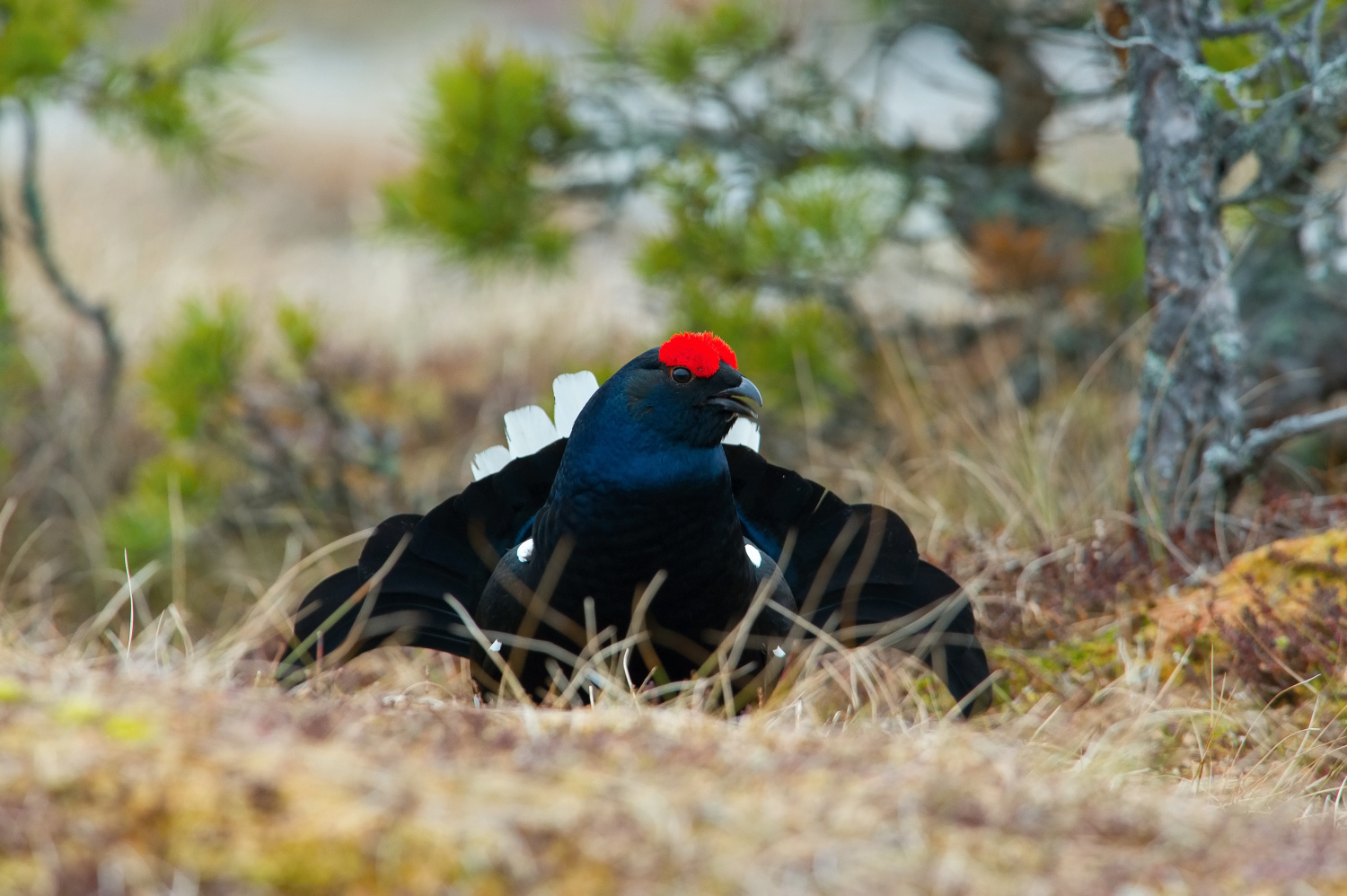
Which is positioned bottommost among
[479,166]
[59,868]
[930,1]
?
[59,868]

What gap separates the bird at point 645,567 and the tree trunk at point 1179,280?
2.67 ft

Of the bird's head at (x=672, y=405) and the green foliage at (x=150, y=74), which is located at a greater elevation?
the green foliage at (x=150, y=74)

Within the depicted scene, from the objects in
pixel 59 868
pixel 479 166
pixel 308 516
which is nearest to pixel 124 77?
pixel 479 166

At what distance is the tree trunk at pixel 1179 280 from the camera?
116 inches

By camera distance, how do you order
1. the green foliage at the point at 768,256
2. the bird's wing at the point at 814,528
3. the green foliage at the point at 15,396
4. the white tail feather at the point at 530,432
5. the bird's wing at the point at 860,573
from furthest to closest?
the green foliage at the point at 15,396, the green foliage at the point at 768,256, the white tail feather at the point at 530,432, the bird's wing at the point at 814,528, the bird's wing at the point at 860,573

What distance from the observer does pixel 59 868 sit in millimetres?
1254

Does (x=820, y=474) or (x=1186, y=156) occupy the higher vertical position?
(x=1186, y=156)

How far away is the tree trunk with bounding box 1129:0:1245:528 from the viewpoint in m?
2.95

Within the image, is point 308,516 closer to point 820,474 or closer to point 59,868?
point 820,474

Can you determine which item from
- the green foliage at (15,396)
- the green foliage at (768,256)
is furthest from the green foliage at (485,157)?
the green foliage at (15,396)

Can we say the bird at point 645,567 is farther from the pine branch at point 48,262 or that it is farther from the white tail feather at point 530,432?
the pine branch at point 48,262

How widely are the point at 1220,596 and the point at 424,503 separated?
259cm

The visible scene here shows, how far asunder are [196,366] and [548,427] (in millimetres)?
1508

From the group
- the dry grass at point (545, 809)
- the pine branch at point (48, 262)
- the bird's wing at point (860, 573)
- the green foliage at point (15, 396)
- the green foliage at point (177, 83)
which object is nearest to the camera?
the dry grass at point (545, 809)
